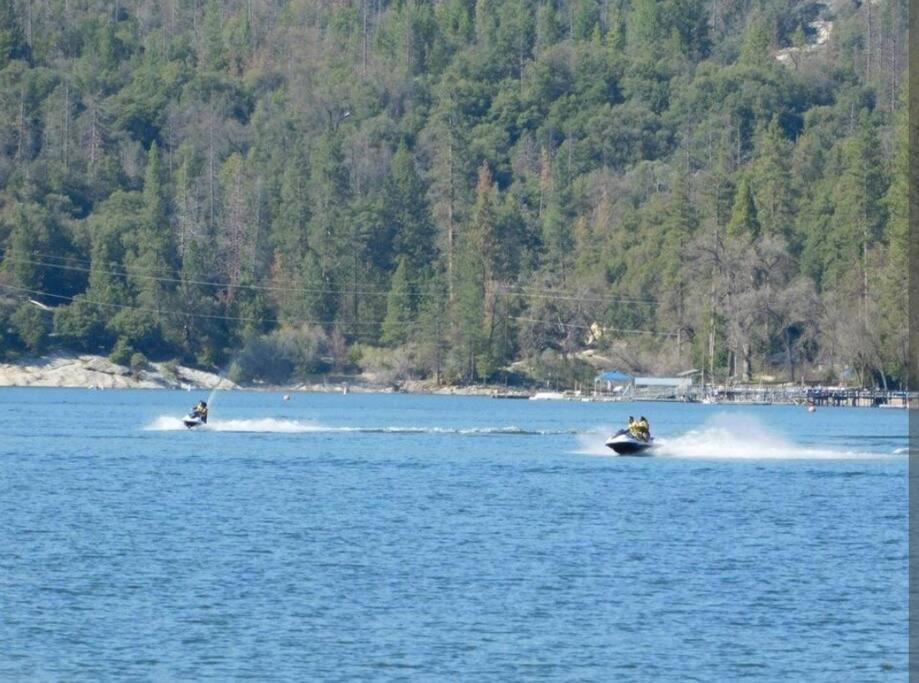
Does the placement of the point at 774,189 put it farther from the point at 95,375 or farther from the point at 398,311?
the point at 95,375

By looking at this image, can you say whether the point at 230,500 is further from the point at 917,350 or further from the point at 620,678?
the point at 917,350

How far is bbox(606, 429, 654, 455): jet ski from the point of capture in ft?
240

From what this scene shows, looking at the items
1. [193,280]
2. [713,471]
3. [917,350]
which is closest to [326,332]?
[193,280]

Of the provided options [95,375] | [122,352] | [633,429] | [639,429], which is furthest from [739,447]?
[95,375]

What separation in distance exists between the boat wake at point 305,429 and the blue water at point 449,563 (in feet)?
40.8

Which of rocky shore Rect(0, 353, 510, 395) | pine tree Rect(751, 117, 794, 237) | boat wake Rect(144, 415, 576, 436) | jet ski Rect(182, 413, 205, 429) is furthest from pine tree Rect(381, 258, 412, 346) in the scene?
jet ski Rect(182, 413, 205, 429)

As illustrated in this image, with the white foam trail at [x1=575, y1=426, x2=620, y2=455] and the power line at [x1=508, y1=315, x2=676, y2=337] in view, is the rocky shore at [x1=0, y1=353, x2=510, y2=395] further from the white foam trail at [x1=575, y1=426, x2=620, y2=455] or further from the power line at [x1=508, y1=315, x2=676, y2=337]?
the white foam trail at [x1=575, y1=426, x2=620, y2=455]

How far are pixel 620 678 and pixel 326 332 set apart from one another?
155m

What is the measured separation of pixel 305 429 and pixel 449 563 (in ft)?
180

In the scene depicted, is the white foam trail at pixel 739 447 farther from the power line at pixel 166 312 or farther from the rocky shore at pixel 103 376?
the power line at pixel 166 312

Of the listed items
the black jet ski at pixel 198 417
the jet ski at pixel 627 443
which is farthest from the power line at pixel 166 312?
the jet ski at pixel 627 443

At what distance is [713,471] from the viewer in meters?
69.5

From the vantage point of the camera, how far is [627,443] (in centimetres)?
7325

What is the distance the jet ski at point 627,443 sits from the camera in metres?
73.2
